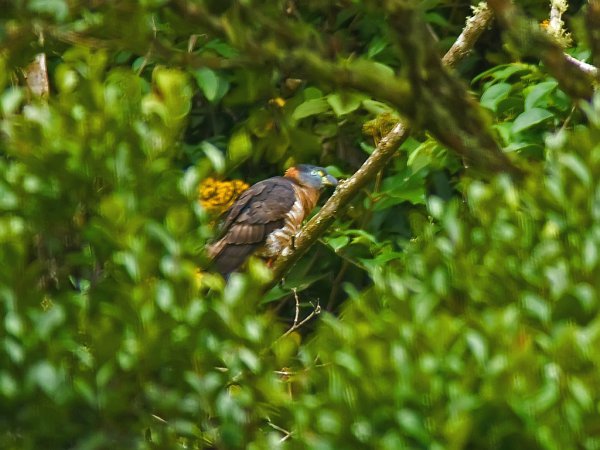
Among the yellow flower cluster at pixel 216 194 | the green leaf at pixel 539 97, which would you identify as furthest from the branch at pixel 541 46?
the yellow flower cluster at pixel 216 194

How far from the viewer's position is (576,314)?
2283mm

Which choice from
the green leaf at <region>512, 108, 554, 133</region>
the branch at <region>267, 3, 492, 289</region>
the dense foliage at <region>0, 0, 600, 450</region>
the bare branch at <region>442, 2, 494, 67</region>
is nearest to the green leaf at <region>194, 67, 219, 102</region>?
the branch at <region>267, 3, 492, 289</region>

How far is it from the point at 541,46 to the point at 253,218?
3.62m

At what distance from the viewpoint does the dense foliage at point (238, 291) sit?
212 centimetres

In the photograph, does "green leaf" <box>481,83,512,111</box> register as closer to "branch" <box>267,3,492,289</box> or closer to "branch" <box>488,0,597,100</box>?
"branch" <box>267,3,492,289</box>

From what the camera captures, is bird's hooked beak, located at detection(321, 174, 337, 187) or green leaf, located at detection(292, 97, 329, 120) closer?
green leaf, located at detection(292, 97, 329, 120)

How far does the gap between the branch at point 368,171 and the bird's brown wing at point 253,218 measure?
41.2 inches

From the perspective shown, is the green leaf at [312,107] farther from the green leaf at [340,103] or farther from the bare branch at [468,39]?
the bare branch at [468,39]

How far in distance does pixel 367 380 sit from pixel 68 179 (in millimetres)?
740

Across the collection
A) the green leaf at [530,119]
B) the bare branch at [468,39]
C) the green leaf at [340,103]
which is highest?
the bare branch at [468,39]

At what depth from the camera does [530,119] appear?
4.52 meters

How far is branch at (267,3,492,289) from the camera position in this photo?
14.4 feet

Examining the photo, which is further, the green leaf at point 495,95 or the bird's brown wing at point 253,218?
the bird's brown wing at point 253,218

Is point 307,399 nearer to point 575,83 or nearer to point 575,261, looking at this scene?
point 575,261
